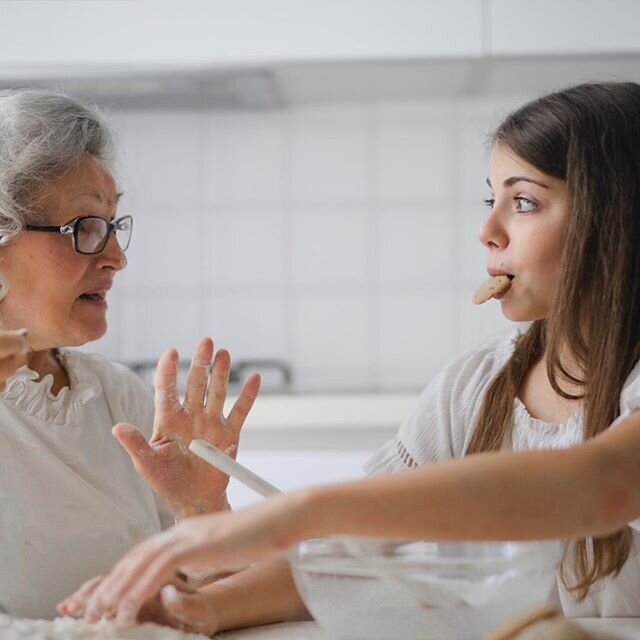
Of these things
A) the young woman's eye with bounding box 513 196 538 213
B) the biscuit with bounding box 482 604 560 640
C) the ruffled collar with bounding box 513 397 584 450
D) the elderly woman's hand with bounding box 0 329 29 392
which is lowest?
the biscuit with bounding box 482 604 560 640

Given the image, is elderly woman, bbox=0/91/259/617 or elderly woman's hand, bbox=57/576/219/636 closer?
elderly woman's hand, bbox=57/576/219/636

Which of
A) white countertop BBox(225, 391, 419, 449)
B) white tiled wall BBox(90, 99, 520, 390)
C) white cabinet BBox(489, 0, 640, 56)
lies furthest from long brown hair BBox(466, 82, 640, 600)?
white tiled wall BBox(90, 99, 520, 390)

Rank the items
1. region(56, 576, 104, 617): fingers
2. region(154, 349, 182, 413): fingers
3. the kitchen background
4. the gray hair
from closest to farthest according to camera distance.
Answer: region(56, 576, 104, 617): fingers → region(154, 349, 182, 413): fingers → the gray hair → the kitchen background

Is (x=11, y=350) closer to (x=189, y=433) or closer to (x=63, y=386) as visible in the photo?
(x=189, y=433)

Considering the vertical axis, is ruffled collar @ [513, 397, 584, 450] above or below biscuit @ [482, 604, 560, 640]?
above

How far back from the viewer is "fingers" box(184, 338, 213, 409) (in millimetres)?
1328

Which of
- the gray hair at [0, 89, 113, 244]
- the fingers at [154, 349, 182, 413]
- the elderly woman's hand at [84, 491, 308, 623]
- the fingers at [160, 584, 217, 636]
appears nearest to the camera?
the elderly woman's hand at [84, 491, 308, 623]

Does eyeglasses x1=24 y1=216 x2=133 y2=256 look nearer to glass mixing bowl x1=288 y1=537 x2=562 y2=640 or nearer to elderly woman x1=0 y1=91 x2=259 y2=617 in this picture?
elderly woman x1=0 y1=91 x2=259 y2=617

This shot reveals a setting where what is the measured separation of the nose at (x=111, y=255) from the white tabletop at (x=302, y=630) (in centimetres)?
71

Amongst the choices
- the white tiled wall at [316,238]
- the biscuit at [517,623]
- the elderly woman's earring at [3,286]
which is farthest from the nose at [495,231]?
the white tiled wall at [316,238]

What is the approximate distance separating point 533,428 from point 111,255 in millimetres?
701

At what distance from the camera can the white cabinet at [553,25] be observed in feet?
8.95

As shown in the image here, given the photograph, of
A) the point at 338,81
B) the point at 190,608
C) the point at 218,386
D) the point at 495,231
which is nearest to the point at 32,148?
the point at 218,386

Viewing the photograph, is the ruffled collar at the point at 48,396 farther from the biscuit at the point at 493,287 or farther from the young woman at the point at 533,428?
the biscuit at the point at 493,287
